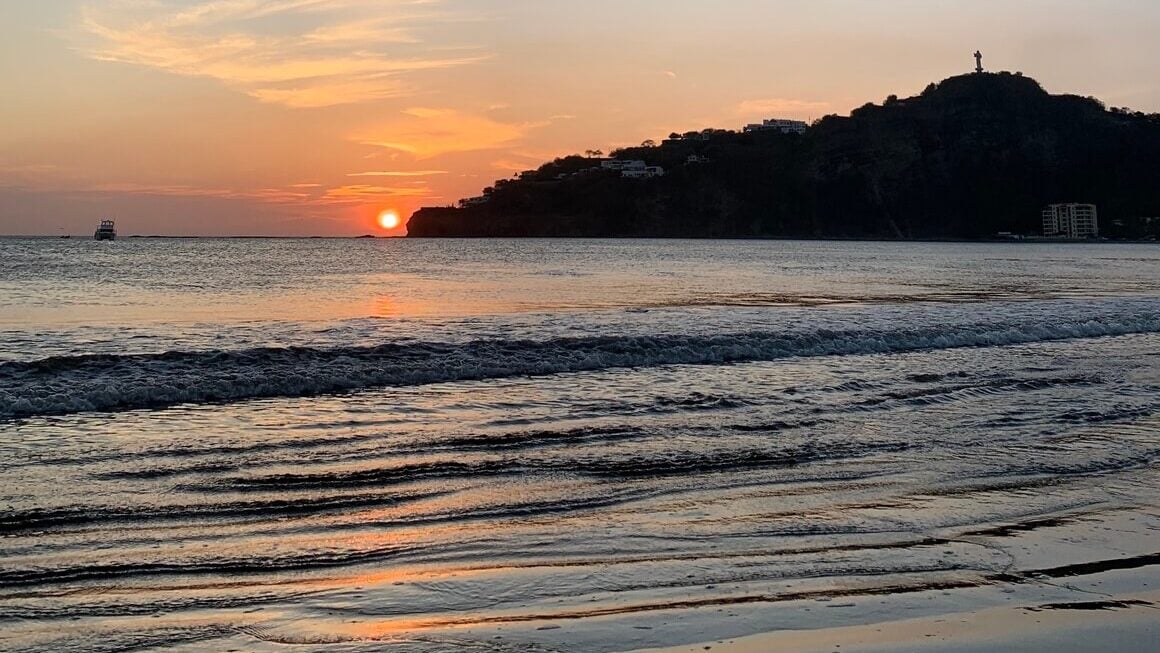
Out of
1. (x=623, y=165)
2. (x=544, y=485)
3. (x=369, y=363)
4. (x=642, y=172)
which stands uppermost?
(x=623, y=165)

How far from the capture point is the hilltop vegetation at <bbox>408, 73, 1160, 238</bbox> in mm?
139625

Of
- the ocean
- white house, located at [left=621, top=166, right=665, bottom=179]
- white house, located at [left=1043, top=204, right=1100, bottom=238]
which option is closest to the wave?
the ocean

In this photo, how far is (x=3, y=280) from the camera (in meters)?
34.7

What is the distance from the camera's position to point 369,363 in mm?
13766

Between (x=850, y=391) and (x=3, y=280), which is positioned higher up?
(x=3, y=280)

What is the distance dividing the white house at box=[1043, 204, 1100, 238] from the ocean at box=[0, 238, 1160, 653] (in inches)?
5171

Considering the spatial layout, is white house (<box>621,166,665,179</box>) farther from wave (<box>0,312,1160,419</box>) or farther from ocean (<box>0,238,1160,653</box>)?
ocean (<box>0,238,1160,653</box>)

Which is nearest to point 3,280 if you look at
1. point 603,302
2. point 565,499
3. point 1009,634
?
point 603,302

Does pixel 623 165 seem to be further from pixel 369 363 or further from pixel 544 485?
pixel 544 485

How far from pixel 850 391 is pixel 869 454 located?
396cm

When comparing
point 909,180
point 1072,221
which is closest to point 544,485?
point 909,180

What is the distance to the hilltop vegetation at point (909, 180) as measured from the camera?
13962 cm

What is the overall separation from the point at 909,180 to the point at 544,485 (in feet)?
478

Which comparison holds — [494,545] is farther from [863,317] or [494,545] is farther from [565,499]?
[863,317]
